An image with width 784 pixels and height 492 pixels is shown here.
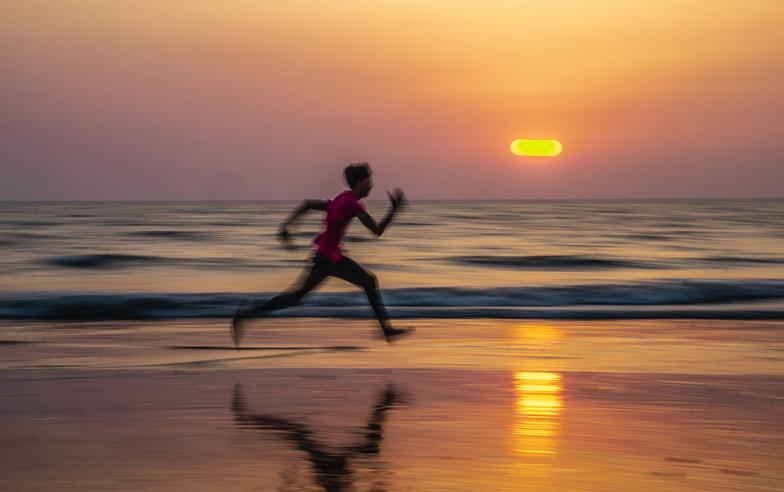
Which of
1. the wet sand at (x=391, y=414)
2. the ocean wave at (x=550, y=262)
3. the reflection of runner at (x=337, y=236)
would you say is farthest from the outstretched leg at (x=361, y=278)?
the ocean wave at (x=550, y=262)

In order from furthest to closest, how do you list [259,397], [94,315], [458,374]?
[94,315], [458,374], [259,397]

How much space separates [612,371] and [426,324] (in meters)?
4.12

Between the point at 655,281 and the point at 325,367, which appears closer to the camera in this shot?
the point at 325,367

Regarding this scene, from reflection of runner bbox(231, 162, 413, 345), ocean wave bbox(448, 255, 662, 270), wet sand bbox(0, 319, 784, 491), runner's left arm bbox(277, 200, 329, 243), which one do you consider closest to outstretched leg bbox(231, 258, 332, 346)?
reflection of runner bbox(231, 162, 413, 345)

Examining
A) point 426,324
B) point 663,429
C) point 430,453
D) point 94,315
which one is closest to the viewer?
point 430,453

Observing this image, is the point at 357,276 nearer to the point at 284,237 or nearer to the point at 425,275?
the point at 284,237

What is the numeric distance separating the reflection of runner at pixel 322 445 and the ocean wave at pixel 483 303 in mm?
6267

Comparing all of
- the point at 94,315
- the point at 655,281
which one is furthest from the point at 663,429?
the point at 655,281

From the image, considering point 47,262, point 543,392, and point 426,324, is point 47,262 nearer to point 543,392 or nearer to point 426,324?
point 426,324

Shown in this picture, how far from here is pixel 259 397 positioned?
6828 millimetres

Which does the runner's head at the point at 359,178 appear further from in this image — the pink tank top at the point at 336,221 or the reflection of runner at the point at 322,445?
the reflection of runner at the point at 322,445

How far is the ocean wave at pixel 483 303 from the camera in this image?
13125 millimetres

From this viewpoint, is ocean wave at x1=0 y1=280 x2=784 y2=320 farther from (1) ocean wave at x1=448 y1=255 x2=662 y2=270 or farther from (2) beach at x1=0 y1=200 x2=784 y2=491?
(1) ocean wave at x1=448 y1=255 x2=662 y2=270

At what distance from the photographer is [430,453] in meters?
5.18
